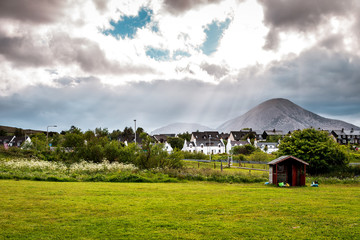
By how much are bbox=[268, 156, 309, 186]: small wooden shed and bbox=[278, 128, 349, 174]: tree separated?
1196cm

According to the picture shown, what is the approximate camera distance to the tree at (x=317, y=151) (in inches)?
1465

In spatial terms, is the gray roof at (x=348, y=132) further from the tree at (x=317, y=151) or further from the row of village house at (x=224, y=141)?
the tree at (x=317, y=151)

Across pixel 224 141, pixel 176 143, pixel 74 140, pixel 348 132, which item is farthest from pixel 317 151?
pixel 348 132

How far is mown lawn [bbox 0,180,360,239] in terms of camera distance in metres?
9.02

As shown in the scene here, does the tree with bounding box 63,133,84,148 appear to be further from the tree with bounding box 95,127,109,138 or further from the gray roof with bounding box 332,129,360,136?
the gray roof with bounding box 332,129,360,136

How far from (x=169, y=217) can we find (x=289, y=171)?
19.0 meters

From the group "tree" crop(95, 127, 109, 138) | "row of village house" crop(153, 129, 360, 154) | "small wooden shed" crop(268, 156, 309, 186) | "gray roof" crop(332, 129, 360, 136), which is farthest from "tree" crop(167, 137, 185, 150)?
"gray roof" crop(332, 129, 360, 136)

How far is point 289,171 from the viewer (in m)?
26.6

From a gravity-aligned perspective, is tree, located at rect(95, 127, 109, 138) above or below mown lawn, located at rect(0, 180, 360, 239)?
above

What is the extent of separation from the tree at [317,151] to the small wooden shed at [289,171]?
471 inches

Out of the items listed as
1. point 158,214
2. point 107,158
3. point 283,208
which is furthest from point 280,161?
point 107,158

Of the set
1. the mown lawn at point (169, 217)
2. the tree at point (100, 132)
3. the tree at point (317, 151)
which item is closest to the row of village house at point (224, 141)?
the tree at point (100, 132)

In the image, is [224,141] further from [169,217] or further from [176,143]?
[169,217]

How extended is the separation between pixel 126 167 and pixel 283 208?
2390 centimetres
